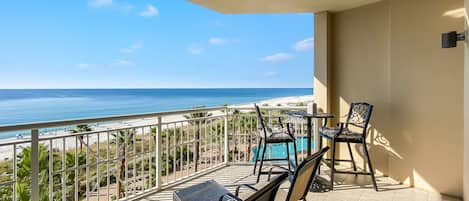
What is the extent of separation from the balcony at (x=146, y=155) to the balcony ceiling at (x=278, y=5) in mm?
1516

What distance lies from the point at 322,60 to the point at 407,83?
4.45 feet

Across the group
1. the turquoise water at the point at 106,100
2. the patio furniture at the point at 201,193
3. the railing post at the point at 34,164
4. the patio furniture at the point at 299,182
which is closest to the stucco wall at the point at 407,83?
the patio furniture at the point at 299,182

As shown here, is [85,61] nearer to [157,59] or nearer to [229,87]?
[157,59]

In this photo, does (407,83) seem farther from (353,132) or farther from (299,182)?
(299,182)

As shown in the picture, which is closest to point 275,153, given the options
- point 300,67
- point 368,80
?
point 368,80

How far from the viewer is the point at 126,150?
361cm

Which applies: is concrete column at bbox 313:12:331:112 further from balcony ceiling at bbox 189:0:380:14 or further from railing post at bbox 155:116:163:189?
railing post at bbox 155:116:163:189

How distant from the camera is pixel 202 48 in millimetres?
32812

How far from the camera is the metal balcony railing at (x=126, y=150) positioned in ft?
9.29

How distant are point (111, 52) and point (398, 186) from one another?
29.2 meters

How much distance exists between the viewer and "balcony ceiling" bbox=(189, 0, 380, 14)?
4.38 m

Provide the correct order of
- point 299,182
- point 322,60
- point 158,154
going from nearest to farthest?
point 299,182
point 158,154
point 322,60

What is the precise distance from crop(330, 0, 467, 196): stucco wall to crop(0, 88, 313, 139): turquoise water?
2240 centimetres

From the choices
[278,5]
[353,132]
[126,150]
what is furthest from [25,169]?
[353,132]
